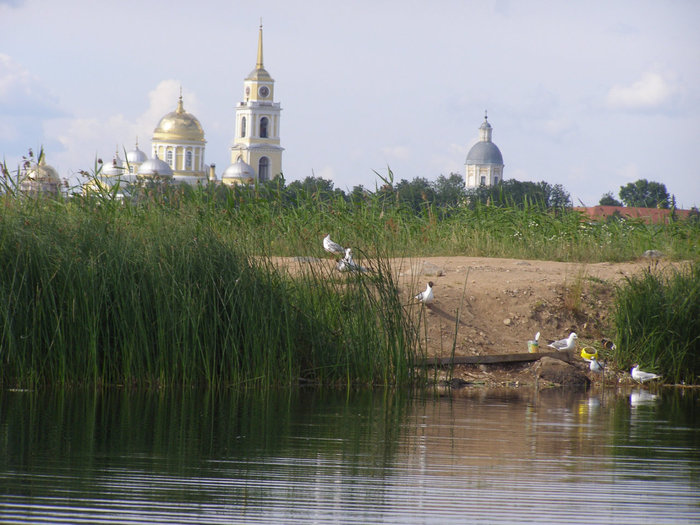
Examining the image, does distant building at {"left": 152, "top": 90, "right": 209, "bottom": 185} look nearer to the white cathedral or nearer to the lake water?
the white cathedral

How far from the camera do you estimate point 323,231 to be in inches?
514

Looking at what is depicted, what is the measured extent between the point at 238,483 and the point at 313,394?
3.61m

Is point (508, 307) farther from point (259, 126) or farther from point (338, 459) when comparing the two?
point (259, 126)

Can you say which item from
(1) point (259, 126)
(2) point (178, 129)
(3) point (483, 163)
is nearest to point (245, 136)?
(1) point (259, 126)

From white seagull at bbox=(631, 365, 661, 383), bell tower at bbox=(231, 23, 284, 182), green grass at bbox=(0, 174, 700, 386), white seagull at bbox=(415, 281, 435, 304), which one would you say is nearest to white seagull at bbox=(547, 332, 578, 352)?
white seagull at bbox=(631, 365, 661, 383)

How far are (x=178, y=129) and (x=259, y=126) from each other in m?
17.3

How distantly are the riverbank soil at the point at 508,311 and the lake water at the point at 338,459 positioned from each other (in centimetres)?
184

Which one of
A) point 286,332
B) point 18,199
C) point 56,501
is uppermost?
point 18,199

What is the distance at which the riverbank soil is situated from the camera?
1031 centimetres

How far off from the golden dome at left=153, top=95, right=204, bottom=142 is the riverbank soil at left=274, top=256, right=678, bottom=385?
10297 centimetres

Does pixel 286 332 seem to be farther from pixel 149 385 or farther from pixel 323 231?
pixel 323 231

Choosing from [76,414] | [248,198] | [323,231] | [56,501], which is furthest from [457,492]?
[248,198]

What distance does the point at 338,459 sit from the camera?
5.62 m

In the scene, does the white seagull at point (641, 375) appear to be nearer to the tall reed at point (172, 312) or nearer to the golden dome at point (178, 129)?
the tall reed at point (172, 312)
